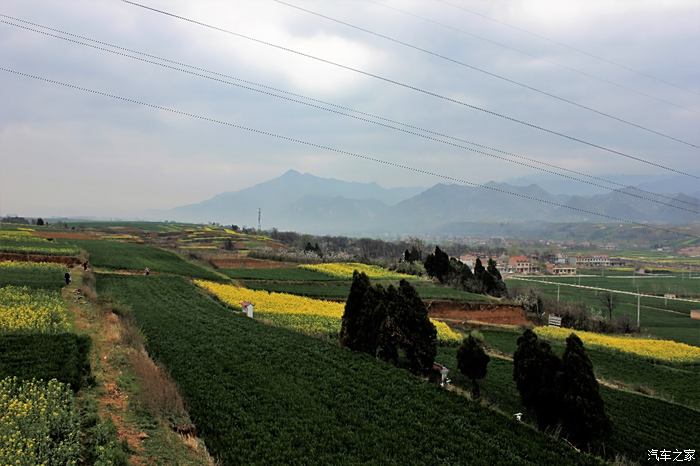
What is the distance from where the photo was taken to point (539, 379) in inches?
738

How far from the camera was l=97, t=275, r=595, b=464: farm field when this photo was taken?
11953 mm

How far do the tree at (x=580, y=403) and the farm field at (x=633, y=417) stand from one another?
A: 98 centimetres

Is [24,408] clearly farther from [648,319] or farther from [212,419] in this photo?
[648,319]

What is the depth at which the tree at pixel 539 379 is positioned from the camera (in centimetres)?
1798

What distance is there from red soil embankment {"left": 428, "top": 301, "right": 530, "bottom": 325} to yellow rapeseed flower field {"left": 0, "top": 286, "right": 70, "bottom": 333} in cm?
3395

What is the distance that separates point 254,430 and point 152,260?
47.5 metres

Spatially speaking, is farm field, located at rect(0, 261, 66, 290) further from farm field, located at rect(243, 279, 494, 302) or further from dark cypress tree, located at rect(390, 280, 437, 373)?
dark cypress tree, located at rect(390, 280, 437, 373)

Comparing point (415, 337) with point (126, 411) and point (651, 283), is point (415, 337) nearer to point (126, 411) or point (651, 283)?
point (126, 411)

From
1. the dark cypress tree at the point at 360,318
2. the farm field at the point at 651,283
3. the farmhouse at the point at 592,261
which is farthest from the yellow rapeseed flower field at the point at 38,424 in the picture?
the farmhouse at the point at 592,261

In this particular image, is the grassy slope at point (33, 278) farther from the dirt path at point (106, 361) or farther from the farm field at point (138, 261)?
the farm field at point (138, 261)

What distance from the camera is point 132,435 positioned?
11172 mm

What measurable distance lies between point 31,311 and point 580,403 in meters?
21.7

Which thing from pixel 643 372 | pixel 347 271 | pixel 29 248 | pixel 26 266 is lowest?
pixel 643 372

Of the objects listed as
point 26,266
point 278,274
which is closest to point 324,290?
point 278,274
